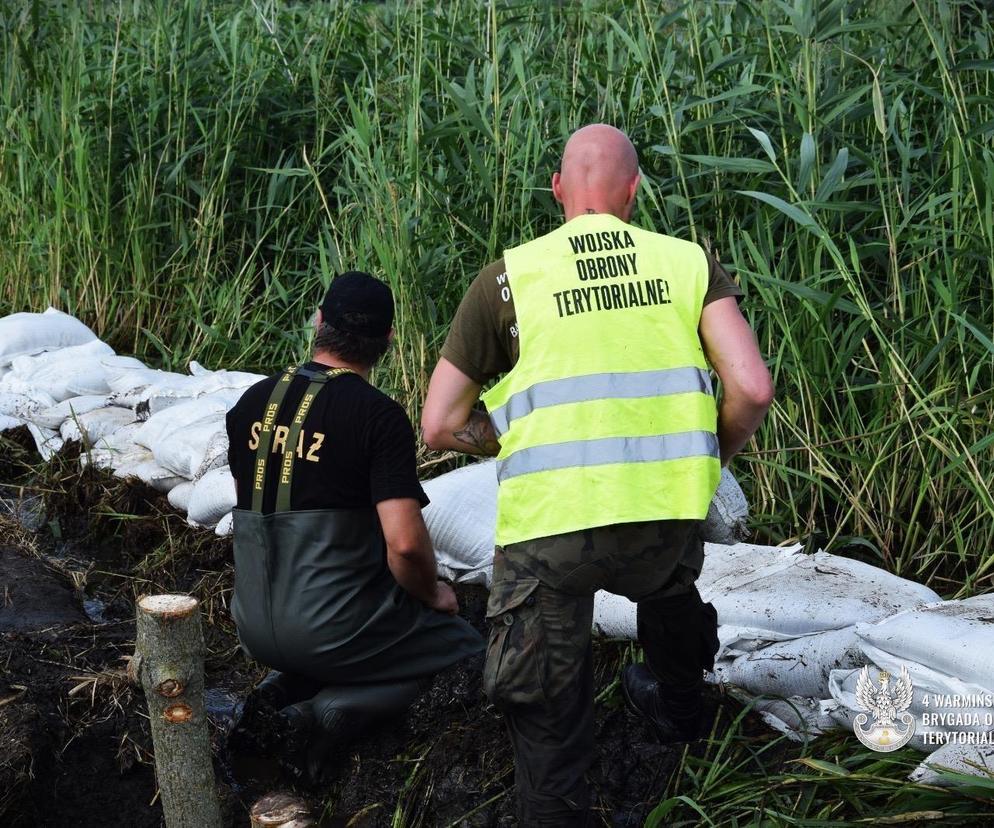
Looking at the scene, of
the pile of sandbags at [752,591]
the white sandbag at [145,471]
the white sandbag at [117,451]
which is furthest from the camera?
the white sandbag at [117,451]

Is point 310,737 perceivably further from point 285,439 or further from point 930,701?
point 930,701

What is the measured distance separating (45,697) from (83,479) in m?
1.57

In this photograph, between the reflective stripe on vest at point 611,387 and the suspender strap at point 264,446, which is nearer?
the reflective stripe on vest at point 611,387

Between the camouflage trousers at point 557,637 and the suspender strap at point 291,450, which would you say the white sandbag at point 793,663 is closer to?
the camouflage trousers at point 557,637

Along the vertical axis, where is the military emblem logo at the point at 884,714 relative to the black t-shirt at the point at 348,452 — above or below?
below

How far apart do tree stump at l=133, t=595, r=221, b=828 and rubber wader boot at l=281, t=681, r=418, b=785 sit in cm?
28

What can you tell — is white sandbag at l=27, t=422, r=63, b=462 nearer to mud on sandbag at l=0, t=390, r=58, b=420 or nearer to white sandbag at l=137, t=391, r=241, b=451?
mud on sandbag at l=0, t=390, r=58, b=420

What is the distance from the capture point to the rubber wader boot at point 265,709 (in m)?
2.69

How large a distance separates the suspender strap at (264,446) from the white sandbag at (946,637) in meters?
1.31

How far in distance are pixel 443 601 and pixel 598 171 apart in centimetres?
113

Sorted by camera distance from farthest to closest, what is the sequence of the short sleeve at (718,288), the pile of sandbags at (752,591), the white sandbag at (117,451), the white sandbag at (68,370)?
1. the white sandbag at (68,370)
2. the white sandbag at (117,451)
3. the pile of sandbags at (752,591)
4. the short sleeve at (718,288)

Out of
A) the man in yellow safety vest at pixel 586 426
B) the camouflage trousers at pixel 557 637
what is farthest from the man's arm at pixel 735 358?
the camouflage trousers at pixel 557 637

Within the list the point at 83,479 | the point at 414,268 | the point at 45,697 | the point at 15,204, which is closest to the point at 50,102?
the point at 15,204

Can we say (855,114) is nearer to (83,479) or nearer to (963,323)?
(963,323)
